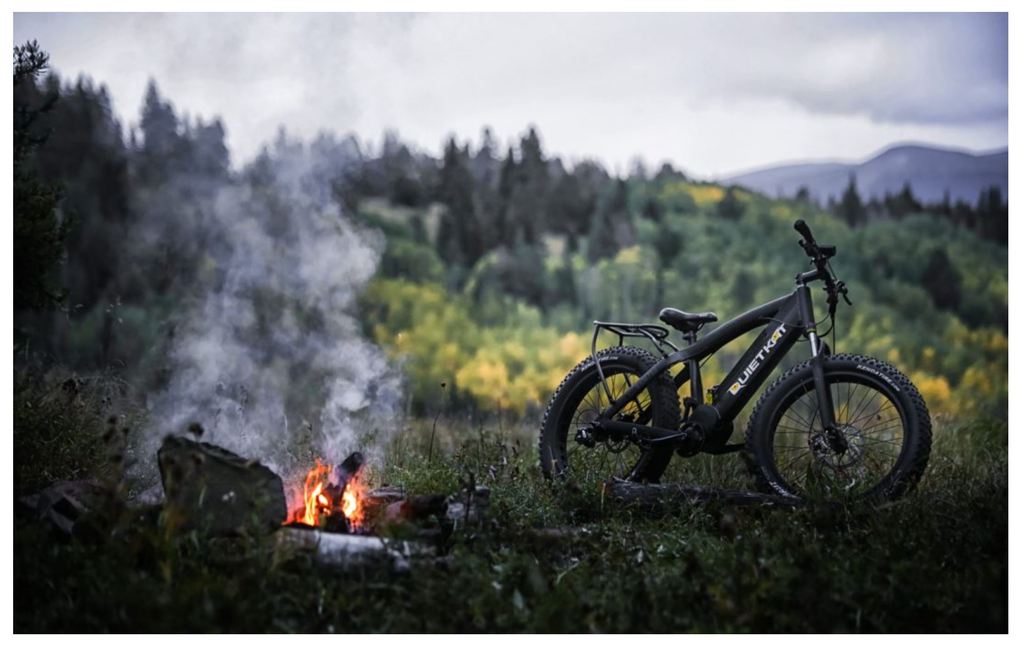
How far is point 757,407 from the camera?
5.97 meters

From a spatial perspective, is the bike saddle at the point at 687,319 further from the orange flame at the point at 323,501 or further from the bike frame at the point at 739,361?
the orange flame at the point at 323,501

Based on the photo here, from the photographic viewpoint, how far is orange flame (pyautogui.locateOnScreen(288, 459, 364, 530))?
532cm

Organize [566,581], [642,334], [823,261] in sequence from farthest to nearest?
[642,334]
[823,261]
[566,581]

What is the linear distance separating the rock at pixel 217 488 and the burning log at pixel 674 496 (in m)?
2.00

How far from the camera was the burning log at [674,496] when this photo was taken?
5883 mm

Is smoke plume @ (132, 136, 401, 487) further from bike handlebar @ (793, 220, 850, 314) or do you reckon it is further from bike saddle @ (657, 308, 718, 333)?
bike handlebar @ (793, 220, 850, 314)

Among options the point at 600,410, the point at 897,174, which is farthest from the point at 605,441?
the point at 897,174

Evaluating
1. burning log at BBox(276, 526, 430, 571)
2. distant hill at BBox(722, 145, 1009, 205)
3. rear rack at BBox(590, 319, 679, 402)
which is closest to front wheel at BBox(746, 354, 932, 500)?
rear rack at BBox(590, 319, 679, 402)

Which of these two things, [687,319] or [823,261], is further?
[687,319]

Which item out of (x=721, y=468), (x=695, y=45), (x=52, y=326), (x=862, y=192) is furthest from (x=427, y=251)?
(x=721, y=468)

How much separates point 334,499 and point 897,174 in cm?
1426

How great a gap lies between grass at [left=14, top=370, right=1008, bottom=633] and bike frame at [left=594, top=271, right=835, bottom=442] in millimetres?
923

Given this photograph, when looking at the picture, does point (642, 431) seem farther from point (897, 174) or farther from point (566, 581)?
point (897, 174)

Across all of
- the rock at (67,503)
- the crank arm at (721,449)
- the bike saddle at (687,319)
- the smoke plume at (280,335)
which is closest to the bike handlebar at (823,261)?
the bike saddle at (687,319)
